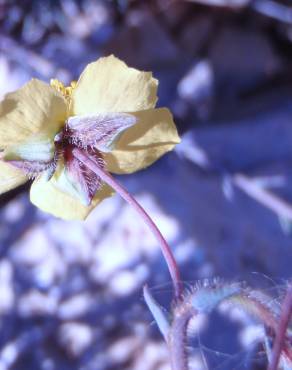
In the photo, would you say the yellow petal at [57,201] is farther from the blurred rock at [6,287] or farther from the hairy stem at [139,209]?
the blurred rock at [6,287]

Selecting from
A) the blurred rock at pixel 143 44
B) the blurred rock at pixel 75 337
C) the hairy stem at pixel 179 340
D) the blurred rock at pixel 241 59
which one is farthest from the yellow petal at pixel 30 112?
the blurred rock at pixel 241 59

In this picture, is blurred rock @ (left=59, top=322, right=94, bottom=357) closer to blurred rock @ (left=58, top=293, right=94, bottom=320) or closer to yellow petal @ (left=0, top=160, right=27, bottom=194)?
blurred rock @ (left=58, top=293, right=94, bottom=320)

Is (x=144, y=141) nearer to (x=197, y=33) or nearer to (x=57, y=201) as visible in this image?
(x=57, y=201)

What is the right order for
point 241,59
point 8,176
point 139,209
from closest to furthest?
point 139,209 → point 8,176 → point 241,59

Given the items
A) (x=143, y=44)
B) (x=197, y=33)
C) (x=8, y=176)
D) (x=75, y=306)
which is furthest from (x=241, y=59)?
(x=8, y=176)

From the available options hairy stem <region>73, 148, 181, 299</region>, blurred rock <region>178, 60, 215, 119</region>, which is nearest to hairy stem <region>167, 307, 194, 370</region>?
hairy stem <region>73, 148, 181, 299</region>

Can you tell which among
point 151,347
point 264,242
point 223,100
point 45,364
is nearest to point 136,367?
point 151,347
